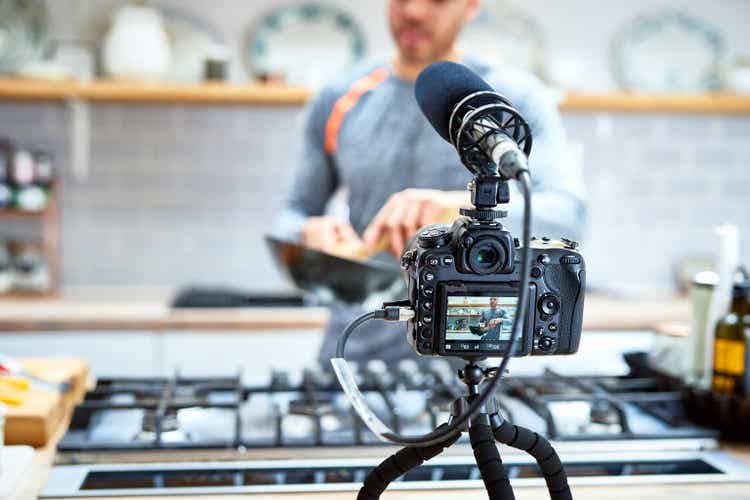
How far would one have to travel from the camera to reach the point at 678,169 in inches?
112

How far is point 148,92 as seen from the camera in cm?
237

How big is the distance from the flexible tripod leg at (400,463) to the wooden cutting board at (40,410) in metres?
0.45

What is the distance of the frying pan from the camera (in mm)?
1070

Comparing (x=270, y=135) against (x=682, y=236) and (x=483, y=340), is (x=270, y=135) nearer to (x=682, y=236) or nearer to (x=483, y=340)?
(x=682, y=236)

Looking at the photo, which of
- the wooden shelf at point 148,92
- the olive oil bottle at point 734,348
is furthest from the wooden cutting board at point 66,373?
the wooden shelf at point 148,92

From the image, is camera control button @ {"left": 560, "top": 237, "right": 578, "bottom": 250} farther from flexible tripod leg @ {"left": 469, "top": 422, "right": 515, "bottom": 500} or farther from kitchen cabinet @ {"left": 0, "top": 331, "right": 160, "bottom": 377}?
kitchen cabinet @ {"left": 0, "top": 331, "right": 160, "bottom": 377}

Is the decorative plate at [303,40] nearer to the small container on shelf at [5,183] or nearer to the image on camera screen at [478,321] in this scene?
the small container on shelf at [5,183]

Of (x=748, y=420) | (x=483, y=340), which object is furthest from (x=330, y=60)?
(x=483, y=340)

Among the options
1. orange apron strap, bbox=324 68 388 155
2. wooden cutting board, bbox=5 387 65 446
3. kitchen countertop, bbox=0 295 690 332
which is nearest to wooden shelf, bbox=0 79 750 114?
kitchen countertop, bbox=0 295 690 332

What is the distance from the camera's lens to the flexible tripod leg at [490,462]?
661mm

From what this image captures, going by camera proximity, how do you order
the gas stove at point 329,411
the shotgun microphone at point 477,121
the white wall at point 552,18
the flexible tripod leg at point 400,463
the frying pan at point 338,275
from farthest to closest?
the white wall at point 552,18
the frying pan at point 338,275
the gas stove at point 329,411
the flexible tripod leg at point 400,463
the shotgun microphone at point 477,121

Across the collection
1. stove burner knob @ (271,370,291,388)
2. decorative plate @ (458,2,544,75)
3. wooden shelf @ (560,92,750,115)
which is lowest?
stove burner knob @ (271,370,291,388)

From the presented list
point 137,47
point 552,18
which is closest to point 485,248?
point 137,47

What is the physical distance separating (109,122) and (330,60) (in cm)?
75
